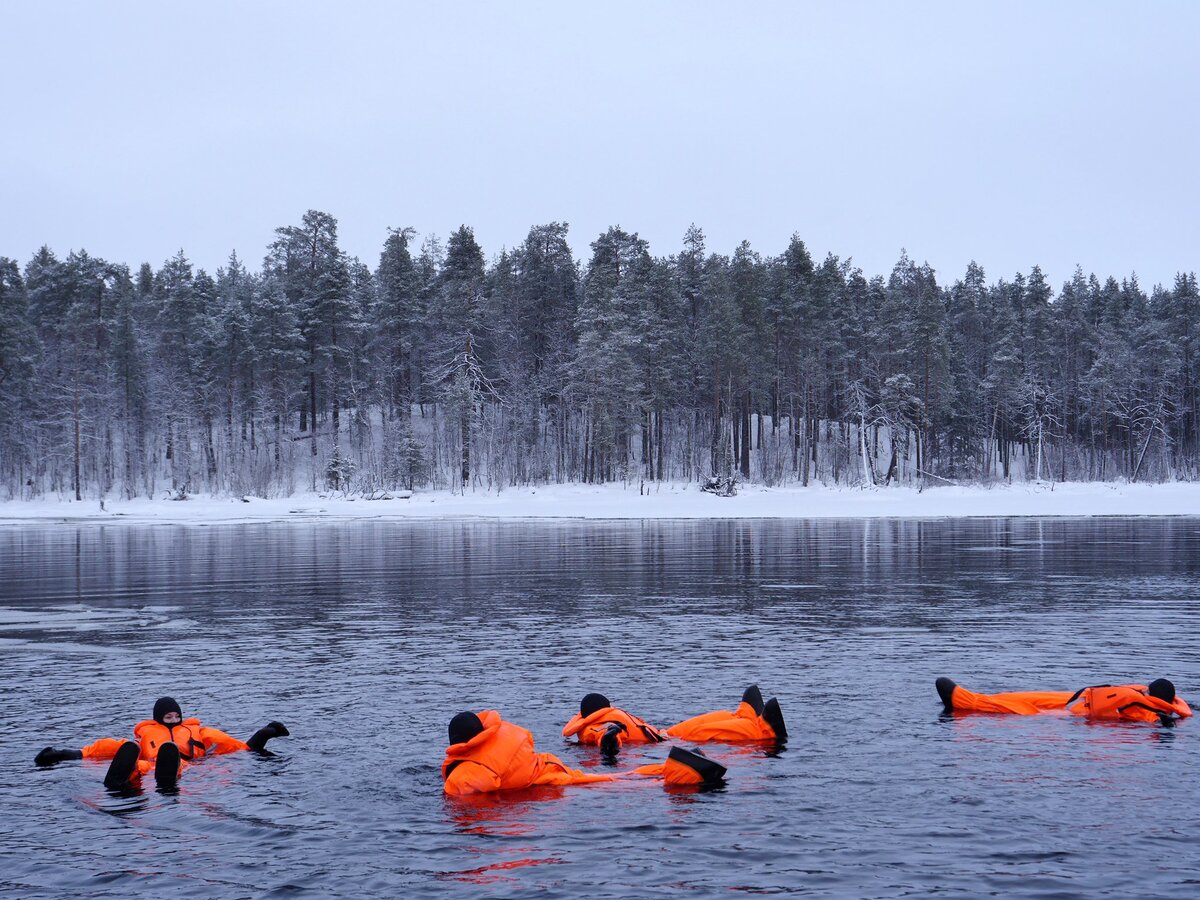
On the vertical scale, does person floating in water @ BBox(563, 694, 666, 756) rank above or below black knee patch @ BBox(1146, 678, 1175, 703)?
below

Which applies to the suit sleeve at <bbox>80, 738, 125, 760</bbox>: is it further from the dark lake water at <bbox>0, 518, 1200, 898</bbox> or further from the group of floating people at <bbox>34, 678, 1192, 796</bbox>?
the dark lake water at <bbox>0, 518, 1200, 898</bbox>

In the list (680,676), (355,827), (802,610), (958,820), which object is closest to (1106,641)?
(802,610)

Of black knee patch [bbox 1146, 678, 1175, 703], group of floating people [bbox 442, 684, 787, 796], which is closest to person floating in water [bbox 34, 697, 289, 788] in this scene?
group of floating people [bbox 442, 684, 787, 796]

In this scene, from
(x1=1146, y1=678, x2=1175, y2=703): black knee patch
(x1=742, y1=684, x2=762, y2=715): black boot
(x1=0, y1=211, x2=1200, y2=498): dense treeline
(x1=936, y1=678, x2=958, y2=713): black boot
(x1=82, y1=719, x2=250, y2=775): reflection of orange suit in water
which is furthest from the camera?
(x1=0, y1=211, x2=1200, y2=498): dense treeline

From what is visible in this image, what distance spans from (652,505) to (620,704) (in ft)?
173

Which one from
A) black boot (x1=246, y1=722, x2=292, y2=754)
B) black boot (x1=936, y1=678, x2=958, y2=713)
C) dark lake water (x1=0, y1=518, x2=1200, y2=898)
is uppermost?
black boot (x1=936, y1=678, x2=958, y2=713)

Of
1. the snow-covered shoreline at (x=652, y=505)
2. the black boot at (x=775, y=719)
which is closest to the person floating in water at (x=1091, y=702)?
the black boot at (x=775, y=719)

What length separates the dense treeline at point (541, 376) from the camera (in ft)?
260

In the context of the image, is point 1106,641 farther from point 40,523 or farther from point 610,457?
point 610,457

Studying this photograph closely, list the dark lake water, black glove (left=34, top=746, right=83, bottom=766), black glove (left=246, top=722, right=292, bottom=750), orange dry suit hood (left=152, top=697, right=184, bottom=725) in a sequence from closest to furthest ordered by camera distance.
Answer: the dark lake water < black glove (left=34, top=746, right=83, bottom=766) < orange dry suit hood (left=152, top=697, right=184, bottom=725) < black glove (left=246, top=722, right=292, bottom=750)

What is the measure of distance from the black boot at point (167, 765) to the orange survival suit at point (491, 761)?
2583mm

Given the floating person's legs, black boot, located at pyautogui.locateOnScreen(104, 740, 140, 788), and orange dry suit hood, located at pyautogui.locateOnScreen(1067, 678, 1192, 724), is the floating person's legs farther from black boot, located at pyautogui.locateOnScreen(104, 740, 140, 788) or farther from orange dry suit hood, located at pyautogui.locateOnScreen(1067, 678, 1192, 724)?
black boot, located at pyautogui.locateOnScreen(104, 740, 140, 788)

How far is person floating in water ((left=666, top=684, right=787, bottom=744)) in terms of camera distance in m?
11.6

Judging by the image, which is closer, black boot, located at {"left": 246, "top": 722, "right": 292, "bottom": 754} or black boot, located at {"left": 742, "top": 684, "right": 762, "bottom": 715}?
black boot, located at {"left": 246, "top": 722, "right": 292, "bottom": 754}
